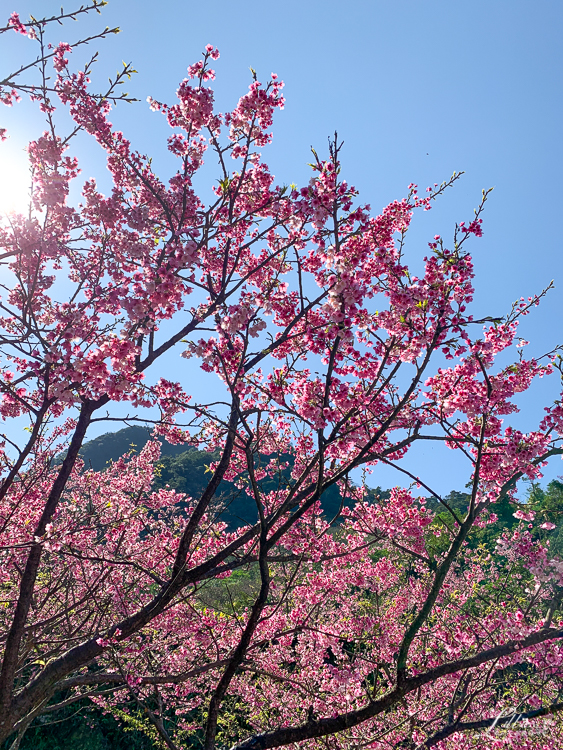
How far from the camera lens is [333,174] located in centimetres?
430

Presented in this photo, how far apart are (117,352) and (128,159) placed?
11.6 ft

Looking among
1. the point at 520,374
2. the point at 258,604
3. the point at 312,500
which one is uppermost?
the point at 520,374

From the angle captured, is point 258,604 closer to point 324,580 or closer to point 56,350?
point 56,350

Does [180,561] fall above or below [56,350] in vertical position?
below

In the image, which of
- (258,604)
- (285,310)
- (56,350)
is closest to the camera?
(258,604)

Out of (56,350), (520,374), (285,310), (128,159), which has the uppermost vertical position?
(128,159)

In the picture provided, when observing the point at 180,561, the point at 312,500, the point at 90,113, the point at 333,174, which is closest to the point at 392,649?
the point at 180,561

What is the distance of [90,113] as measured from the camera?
19.5 ft

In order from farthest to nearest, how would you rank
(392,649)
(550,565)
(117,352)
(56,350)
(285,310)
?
(392,649) → (550,565) → (285,310) → (56,350) → (117,352)

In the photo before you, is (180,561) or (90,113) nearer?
(180,561)

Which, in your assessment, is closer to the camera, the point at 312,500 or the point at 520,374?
the point at 312,500

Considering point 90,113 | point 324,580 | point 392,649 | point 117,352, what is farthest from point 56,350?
point 392,649

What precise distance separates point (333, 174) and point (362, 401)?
221cm

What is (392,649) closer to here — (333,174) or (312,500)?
(312,500)
